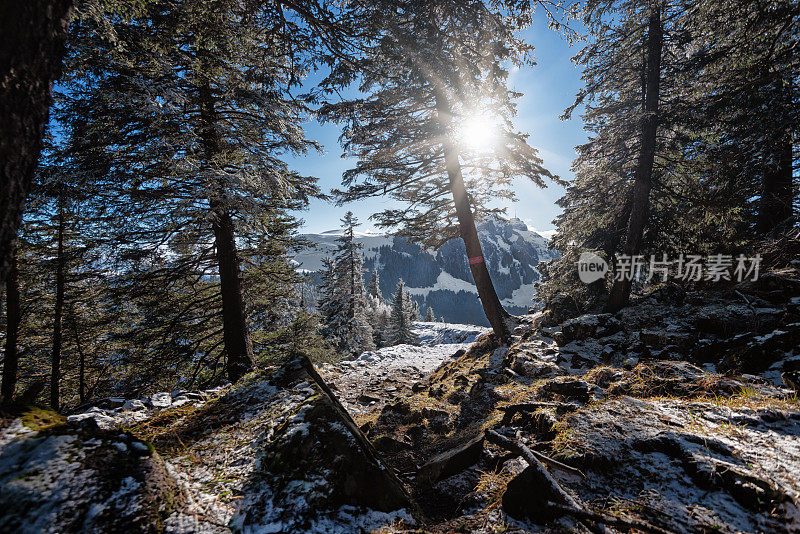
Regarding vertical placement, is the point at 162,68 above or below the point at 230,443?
above

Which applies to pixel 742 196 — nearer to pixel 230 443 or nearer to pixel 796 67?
pixel 796 67

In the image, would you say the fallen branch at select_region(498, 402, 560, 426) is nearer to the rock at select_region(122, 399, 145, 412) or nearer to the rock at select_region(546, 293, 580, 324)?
the rock at select_region(122, 399, 145, 412)

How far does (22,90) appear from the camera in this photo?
5.33 ft

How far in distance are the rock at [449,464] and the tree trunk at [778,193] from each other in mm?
9644

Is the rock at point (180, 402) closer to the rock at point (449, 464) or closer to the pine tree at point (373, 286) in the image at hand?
the rock at point (449, 464)

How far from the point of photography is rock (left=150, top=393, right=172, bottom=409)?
12.2 feet

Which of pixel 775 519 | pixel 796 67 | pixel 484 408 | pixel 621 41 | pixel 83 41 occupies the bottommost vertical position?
pixel 484 408

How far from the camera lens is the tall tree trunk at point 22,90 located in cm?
157

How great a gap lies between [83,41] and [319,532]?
7387 millimetres

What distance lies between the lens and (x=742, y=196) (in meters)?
7.95

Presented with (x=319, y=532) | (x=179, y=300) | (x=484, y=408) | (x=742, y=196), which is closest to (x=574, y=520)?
(x=319, y=532)

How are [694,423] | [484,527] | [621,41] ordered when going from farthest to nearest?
[621,41] < [694,423] < [484,527]

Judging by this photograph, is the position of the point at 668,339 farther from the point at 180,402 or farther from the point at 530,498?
the point at 180,402

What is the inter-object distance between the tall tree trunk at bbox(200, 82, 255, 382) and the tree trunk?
13.0 m
